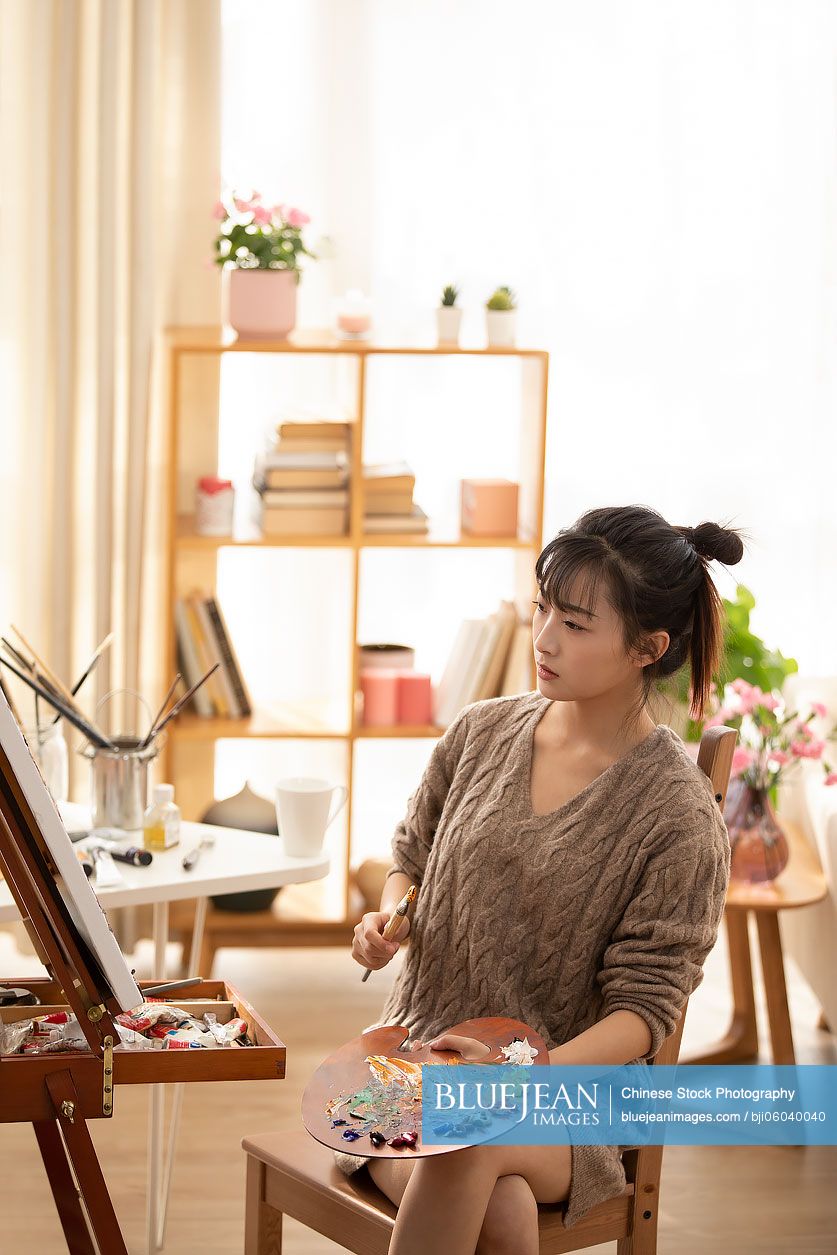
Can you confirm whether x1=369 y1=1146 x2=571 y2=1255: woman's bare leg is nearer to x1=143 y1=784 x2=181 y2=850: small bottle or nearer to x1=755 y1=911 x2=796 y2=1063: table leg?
x1=143 y1=784 x2=181 y2=850: small bottle

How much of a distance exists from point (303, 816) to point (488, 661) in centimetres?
123

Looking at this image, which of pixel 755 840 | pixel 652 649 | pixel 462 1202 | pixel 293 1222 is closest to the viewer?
pixel 462 1202

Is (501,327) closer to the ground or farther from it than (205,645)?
farther from it

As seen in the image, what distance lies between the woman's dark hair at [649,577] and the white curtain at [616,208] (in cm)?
187

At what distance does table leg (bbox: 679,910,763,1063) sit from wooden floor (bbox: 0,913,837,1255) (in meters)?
0.07

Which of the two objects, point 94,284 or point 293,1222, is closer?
point 293,1222

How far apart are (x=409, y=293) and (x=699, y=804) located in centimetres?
210

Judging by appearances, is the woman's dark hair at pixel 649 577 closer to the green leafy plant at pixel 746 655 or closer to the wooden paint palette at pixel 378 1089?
the wooden paint palette at pixel 378 1089

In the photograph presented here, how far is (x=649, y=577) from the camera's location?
1.84 metres

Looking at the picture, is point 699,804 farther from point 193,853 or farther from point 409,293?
point 409,293

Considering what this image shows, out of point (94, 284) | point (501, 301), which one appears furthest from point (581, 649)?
point (94, 284)

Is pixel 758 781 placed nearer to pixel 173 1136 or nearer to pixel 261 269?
pixel 173 1136

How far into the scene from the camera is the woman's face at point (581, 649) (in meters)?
1.83

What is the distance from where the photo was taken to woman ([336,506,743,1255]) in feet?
5.78
